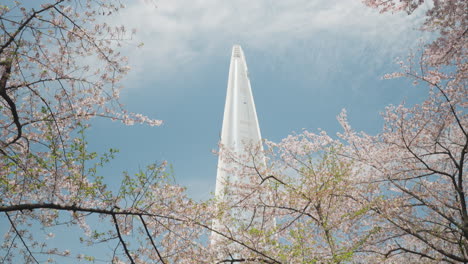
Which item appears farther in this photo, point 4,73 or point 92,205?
point 92,205

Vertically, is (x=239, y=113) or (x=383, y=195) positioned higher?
(x=239, y=113)

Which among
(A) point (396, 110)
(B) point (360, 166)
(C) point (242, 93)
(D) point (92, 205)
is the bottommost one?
(D) point (92, 205)

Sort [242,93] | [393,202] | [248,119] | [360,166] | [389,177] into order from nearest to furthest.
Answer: [393,202] < [389,177] < [360,166] < [248,119] < [242,93]

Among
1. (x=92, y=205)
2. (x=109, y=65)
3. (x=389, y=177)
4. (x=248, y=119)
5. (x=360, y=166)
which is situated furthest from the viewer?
(x=248, y=119)

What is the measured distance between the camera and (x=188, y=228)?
605cm

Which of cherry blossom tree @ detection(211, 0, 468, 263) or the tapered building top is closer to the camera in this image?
cherry blossom tree @ detection(211, 0, 468, 263)

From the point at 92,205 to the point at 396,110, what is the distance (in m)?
7.48

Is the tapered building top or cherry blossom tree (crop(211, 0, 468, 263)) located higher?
the tapered building top

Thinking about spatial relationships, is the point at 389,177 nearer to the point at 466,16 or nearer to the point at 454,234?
the point at 454,234

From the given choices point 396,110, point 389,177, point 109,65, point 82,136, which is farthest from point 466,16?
point 82,136

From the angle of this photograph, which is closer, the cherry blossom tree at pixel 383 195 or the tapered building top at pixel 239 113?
the cherry blossom tree at pixel 383 195

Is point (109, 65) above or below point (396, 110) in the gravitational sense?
below

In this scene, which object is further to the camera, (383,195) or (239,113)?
(239,113)

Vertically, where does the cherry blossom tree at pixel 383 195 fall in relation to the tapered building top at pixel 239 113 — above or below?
below
